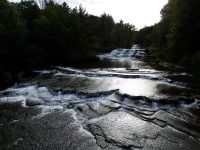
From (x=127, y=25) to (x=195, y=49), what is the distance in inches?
1974

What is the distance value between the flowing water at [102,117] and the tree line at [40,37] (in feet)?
23.6

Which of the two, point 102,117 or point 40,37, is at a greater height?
point 40,37

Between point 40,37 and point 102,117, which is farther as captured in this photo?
point 40,37

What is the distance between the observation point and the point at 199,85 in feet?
52.5

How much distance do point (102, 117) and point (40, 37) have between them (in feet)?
71.8

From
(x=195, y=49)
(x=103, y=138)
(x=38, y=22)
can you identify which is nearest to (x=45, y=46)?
(x=38, y=22)

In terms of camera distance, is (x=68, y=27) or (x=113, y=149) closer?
(x=113, y=149)

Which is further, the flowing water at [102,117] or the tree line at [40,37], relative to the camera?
the tree line at [40,37]

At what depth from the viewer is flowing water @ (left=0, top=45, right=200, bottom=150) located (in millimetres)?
7820

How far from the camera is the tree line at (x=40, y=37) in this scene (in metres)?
20.7

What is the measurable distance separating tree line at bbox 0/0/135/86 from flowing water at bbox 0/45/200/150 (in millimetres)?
7179

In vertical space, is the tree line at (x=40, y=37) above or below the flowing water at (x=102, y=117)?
above

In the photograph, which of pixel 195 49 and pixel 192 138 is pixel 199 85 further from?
pixel 195 49

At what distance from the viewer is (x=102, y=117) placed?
995cm
